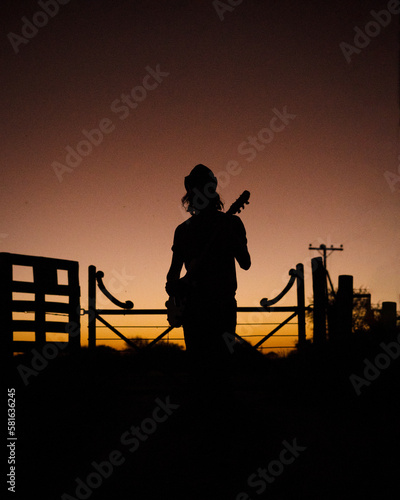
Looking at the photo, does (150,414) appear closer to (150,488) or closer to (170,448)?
(170,448)

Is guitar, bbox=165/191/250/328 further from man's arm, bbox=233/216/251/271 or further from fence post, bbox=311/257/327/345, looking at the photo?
fence post, bbox=311/257/327/345

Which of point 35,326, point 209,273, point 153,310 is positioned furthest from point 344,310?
point 209,273

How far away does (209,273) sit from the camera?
10.8 ft

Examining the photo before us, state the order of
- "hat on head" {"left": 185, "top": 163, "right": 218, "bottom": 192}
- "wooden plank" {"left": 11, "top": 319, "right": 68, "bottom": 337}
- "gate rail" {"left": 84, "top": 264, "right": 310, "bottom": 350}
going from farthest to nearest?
"wooden plank" {"left": 11, "top": 319, "right": 68, "bottom": 337}, "gate rail" {"left": 84, "top": 264, "right": 310, "bottom": 350}, "hat on head" {"left": 185, "top": 163, "right": 218, "bottom": 192}

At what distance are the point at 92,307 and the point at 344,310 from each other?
468 centimetres

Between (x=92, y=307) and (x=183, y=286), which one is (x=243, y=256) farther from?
(x=92, y=307)

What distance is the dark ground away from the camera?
3.10m

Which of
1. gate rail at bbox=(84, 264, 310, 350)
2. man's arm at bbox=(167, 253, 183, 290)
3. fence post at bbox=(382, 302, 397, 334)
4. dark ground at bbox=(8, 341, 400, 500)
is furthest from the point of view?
fence post at bbox=(382, 302, 397, 334)

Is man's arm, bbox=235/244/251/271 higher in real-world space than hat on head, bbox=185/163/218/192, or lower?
lower

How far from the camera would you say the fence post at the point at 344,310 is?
8.45 m

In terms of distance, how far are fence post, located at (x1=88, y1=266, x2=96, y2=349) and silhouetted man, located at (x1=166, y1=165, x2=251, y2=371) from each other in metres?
4.18

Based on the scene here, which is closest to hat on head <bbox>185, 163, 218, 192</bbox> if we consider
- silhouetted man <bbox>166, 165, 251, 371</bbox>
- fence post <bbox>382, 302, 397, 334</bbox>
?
silhouetted man <bbox>166, 165, 251, 371</bbox>

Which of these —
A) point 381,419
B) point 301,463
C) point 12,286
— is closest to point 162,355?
point 12,286

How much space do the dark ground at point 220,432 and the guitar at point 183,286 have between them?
421 millimetres
